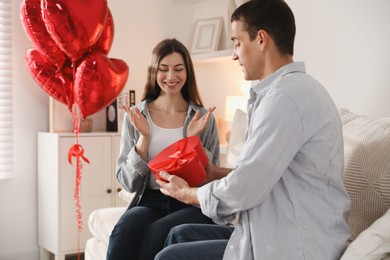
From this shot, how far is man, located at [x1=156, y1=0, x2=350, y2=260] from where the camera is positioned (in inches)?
50.0

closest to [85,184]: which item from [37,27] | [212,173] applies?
[37,27]

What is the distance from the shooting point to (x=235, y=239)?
1.38 m

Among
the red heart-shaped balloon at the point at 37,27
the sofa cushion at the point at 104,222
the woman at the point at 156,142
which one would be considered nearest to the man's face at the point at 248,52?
the woman at the point at 156,142

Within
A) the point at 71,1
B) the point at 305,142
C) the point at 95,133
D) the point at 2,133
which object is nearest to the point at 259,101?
the point at 305,142

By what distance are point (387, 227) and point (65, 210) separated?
7.96 feet

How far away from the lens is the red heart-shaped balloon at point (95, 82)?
2.39 meters

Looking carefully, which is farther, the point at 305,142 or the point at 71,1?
the point at 71,1

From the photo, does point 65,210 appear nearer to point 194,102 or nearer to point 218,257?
point 194,102

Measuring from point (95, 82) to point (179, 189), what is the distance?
Answer: 1.02m

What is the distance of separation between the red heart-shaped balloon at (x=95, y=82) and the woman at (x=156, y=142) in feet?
0.72

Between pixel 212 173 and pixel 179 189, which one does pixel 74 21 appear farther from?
pixel 179 189

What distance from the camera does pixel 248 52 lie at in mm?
1441

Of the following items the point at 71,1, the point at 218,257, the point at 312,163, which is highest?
the point at 71,1

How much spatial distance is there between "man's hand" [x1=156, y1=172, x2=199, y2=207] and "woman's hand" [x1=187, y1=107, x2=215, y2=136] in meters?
0.50
